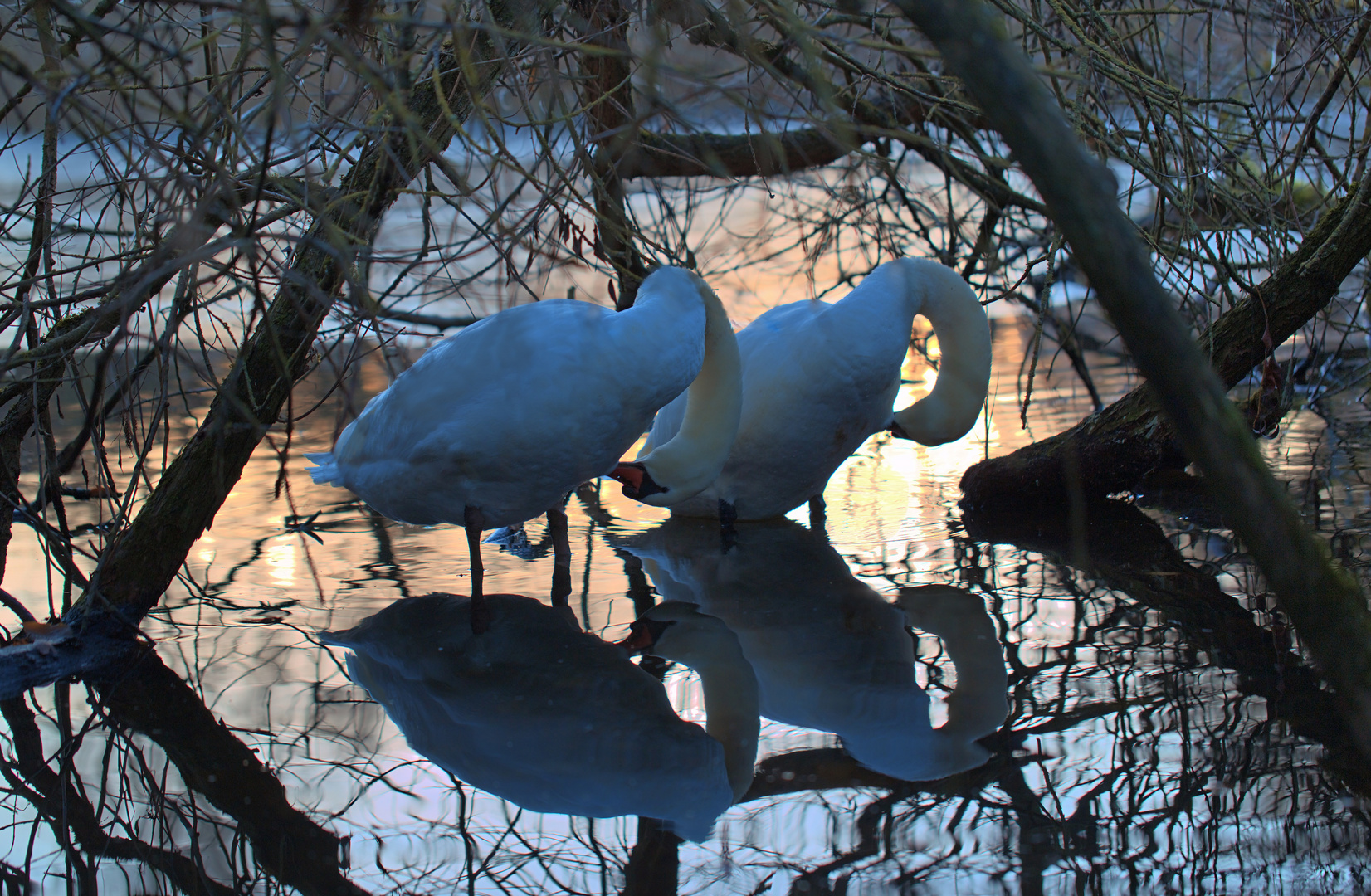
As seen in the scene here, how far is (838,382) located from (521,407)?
4.37 ft

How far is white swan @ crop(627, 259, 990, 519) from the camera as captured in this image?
394cm

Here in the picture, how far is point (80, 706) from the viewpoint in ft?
9.09

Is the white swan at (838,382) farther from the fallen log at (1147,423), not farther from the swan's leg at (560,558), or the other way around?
the swan's leg at (560,558)

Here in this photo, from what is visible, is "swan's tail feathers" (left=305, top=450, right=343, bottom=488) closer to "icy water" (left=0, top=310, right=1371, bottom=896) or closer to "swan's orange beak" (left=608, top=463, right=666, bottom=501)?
"icy water" (left=0, top=310, right=1371, bottom=896)

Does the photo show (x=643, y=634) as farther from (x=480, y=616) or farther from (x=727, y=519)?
(x=727, y=519)

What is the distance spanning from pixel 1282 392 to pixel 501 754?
3898 mm

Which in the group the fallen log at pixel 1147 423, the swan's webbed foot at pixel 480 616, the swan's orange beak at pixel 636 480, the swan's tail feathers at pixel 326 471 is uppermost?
the fallen log at pixel 1147 423

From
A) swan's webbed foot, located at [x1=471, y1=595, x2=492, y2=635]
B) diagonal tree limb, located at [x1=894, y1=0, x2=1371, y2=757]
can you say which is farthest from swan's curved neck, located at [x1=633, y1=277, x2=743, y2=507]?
diagonal tree limb, located at [x1=894, y1=0, x2=1371, y2=757]

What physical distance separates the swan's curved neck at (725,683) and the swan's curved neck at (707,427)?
1.81 feet

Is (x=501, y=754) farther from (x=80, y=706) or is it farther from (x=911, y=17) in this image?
(x=911, y=17)

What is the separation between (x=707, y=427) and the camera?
381 centimetres

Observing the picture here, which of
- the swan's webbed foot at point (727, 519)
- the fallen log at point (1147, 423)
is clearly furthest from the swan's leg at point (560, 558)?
the fallen log at point (1147, 423)

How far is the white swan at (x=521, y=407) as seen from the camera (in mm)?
3033

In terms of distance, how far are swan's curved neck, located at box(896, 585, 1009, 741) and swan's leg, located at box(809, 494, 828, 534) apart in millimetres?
865
